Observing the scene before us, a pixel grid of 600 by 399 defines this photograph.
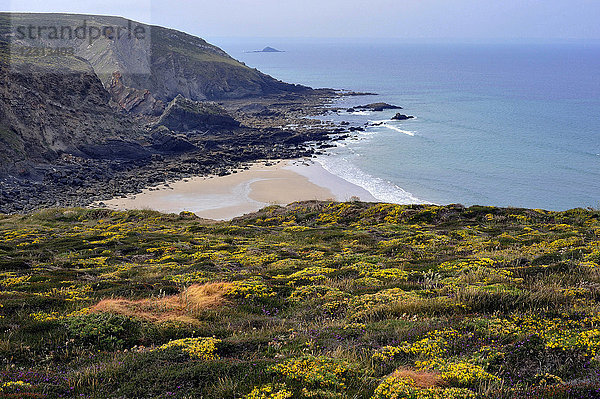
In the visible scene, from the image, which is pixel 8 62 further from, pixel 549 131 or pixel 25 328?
pixel 549 131

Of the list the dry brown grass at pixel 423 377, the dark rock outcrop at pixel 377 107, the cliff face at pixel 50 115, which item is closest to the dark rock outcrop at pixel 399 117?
the dark rock outcrop at pixel 377 107

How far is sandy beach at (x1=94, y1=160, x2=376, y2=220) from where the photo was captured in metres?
59.3

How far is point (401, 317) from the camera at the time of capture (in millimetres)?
9828

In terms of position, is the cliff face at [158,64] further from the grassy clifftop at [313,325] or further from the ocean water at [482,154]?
the grassy clifftop at [313,325]

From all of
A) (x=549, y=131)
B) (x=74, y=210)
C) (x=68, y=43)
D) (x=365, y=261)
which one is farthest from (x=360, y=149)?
(x=68, y=43)

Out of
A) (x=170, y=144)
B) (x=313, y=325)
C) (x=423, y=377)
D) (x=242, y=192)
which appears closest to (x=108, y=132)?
A: (x=170, y=144)

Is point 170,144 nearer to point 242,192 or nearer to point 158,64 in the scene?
point 242,192

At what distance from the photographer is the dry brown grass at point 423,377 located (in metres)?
6.54

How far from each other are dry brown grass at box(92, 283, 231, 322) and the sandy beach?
142 feet

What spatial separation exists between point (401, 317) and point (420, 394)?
3679 mm

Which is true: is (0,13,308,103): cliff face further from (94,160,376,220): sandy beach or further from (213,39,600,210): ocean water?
(94,160,376,220): sandy beach

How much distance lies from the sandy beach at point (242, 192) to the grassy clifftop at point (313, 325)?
1534 inches

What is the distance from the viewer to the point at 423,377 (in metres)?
6.72

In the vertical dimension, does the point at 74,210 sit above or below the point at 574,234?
below
